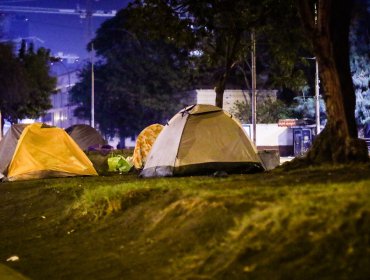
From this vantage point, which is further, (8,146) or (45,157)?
(8,146)

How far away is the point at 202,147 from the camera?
51.0 feet

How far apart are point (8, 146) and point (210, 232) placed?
45.7 feet

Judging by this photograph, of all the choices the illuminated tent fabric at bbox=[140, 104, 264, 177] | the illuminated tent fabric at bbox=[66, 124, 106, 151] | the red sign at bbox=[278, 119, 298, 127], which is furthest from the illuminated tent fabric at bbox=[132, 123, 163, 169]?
the red sign at bbox=[278, 119, 298, 127]

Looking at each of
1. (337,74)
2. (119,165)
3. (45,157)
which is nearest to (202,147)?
(337,74)

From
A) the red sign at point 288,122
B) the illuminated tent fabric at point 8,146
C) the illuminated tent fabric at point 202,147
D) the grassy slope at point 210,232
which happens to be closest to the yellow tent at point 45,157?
the illuminated tent fabric at point 8,146

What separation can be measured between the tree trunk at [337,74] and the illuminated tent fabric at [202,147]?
386cm

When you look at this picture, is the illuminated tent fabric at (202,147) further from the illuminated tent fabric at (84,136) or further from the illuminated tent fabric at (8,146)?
the illuminated tent fabric at (84,136)

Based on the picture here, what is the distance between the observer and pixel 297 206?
7.04 metres

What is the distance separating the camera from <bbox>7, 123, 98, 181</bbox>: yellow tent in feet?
61.5

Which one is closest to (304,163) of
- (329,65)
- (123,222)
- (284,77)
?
(329,65)

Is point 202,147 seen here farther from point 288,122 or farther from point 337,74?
point 288,122

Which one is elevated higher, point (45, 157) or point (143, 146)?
point (143, 146)

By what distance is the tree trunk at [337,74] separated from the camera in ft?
38.5

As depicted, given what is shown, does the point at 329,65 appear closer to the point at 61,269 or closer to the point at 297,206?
the point at 297,206
